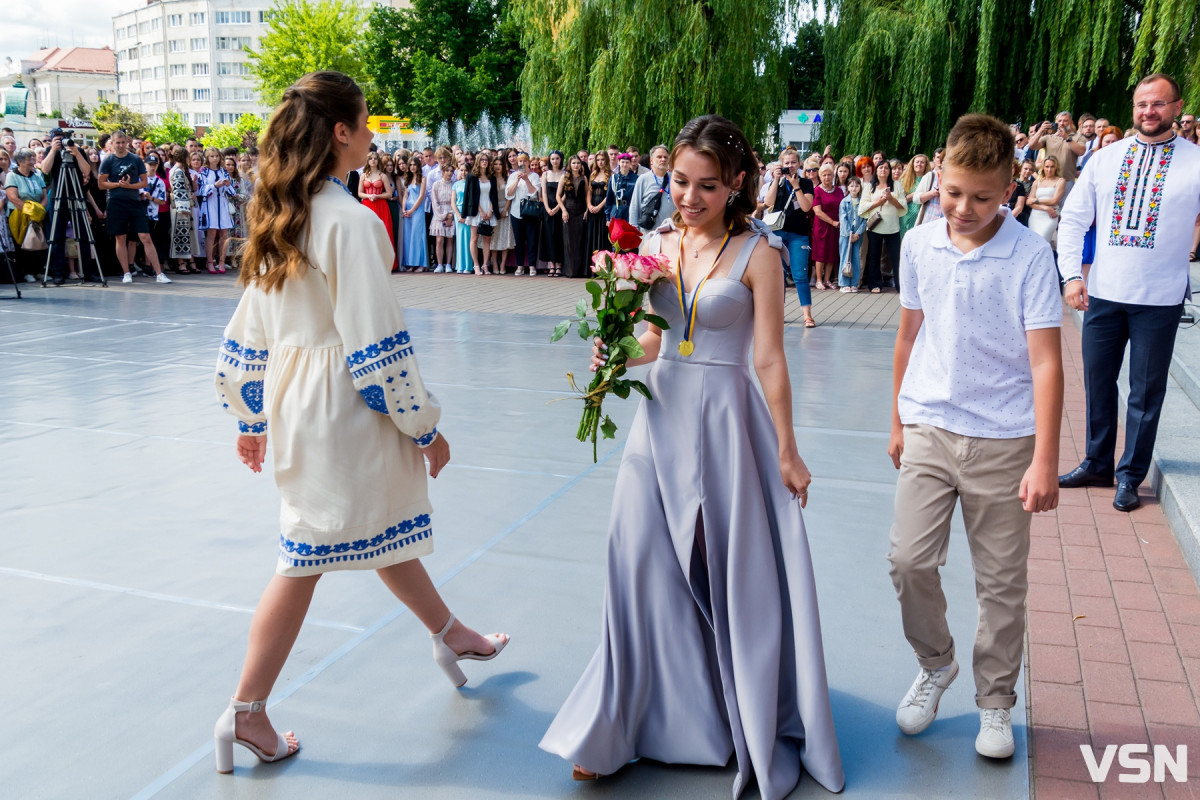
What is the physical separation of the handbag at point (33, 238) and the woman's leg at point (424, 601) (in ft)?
42.9

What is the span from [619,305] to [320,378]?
2.61 feet

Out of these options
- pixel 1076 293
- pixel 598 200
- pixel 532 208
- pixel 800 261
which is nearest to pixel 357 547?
pixel 1076 293

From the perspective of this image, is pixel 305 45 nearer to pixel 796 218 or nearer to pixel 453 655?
pixel 796 218

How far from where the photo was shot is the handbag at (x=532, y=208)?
16.2 meters

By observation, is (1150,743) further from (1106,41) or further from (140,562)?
(1106,41)

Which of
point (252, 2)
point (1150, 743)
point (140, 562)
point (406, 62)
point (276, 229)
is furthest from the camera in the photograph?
point (252, 2)

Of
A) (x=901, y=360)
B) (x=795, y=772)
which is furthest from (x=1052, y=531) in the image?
(x=795, y=772)

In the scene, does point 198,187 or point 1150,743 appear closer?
point 1150,743

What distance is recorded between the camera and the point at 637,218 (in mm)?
12336

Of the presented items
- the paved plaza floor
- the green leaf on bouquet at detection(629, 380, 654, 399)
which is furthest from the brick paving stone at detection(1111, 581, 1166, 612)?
the green leaf on bouquet at detection(629, 380, 654, 399)

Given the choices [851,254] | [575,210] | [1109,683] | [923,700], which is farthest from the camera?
[575,210]

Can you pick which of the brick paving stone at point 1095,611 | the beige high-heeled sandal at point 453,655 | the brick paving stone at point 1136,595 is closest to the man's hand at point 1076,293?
the brick paving stone at point 1136,595

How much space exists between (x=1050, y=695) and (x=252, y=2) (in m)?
126

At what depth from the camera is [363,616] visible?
3738 millimetres
